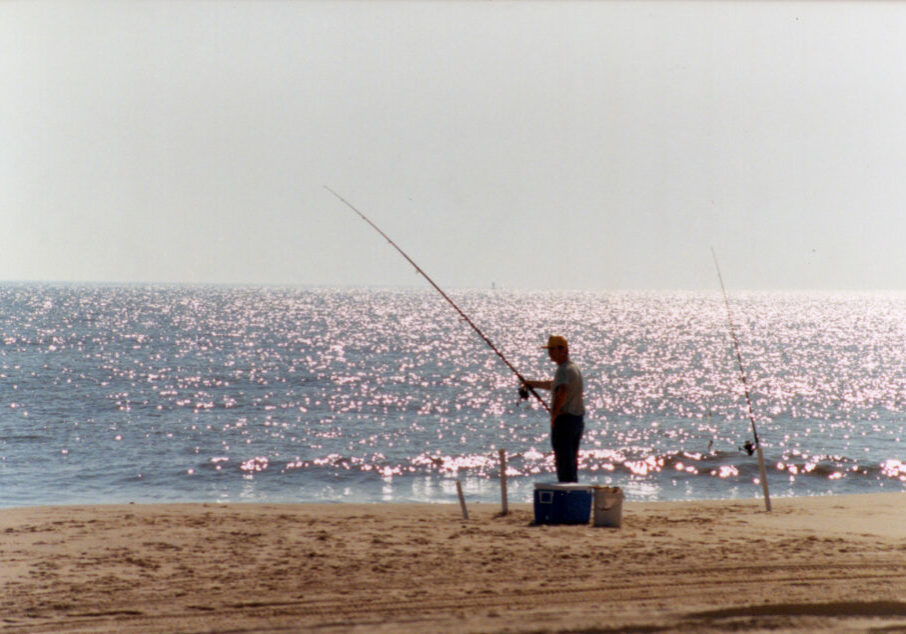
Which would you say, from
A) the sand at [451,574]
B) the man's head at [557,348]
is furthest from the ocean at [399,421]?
the sand at [451,574]

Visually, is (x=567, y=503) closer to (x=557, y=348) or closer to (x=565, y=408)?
(x=565, y=408)

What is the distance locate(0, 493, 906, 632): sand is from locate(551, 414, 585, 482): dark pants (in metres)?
0.63

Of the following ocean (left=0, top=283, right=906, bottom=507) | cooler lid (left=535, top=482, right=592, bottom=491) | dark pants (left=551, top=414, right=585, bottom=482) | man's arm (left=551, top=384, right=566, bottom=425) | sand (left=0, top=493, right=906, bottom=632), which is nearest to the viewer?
sand (left=0, top=493, right=906, bottom=632)

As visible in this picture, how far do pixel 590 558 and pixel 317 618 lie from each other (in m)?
2.27

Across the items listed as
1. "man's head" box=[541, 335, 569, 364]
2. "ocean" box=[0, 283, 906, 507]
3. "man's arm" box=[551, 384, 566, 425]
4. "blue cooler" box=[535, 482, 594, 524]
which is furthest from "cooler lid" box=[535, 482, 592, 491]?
"ocean" box=[0, 283, 906, 507]

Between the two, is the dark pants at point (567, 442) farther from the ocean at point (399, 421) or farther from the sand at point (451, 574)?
the ocean at point (399, 421)

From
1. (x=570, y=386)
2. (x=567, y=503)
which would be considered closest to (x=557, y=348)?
(x=570, y=386)

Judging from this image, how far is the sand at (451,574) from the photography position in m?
5.91

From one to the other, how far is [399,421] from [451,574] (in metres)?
19.3

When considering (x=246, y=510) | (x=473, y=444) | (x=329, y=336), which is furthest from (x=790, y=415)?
(x=329, y=336)

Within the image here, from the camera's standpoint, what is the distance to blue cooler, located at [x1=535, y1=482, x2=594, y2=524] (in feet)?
29.3

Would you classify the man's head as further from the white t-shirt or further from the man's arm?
the man's arm

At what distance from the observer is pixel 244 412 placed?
27688mm

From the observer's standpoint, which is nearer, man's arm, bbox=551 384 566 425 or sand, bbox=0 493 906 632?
sand, bbox=0 493 906 632
